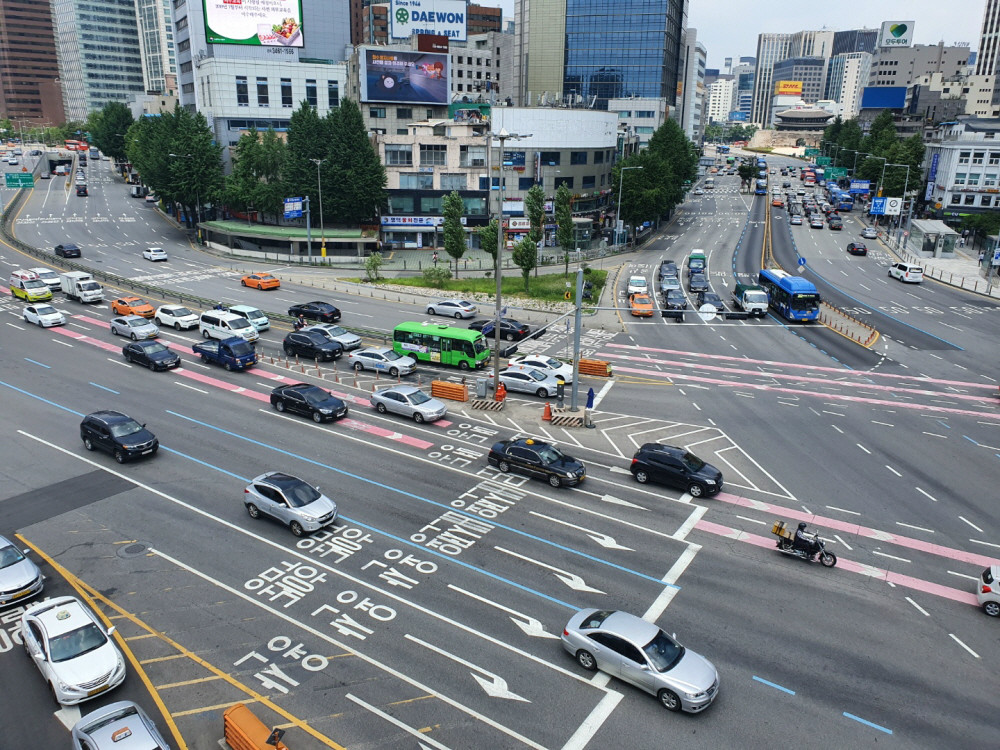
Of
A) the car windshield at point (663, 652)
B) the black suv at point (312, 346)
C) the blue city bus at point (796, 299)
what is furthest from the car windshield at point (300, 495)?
the blue city bus at point (796, 299)

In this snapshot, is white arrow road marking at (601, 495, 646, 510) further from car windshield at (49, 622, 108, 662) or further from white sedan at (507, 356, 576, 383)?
car windshield at (49, 622, 108, 662)

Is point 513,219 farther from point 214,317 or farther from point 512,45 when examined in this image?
point 512,45

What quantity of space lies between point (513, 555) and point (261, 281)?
166 feet

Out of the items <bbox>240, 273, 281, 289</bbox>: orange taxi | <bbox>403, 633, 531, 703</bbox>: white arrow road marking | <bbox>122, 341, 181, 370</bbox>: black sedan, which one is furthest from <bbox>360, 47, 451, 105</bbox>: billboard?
<bbox>403, 633, 531, 703</bbox>: white arrow road marking

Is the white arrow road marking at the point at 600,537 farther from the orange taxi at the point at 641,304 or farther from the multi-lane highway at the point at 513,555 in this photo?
the orange taxi at the point at 641,304

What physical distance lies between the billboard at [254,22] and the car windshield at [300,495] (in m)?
102

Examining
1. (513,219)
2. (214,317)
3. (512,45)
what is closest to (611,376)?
(214,317)

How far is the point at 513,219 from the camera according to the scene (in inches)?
3676

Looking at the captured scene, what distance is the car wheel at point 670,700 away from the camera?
17203 millimetres

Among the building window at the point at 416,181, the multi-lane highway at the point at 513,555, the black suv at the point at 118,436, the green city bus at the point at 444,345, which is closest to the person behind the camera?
the multi-lane highway at the point at 513,555

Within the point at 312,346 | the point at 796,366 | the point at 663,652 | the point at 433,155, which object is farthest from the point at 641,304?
the point at 663,652

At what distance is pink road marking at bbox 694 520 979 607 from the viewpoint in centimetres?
2223

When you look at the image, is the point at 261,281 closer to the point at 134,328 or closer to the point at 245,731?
the point at 134,328

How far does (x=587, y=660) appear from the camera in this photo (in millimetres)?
18750
